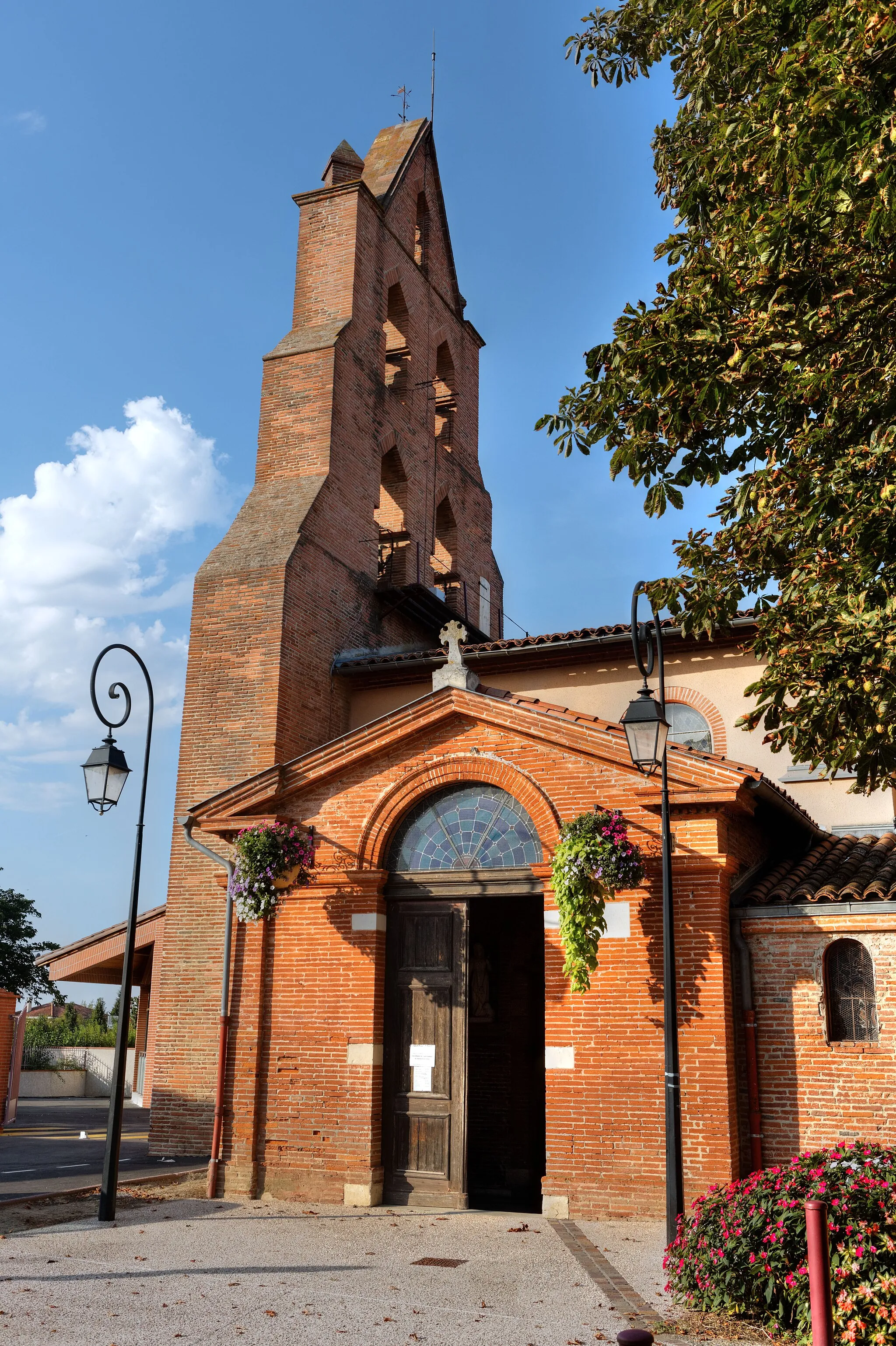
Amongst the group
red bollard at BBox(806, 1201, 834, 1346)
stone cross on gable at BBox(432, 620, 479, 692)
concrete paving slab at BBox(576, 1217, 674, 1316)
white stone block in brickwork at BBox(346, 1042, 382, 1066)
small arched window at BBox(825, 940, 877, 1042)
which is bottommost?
concrete paving slab at BBox(576, 1217, 674, 1316)

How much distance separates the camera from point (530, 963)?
667 inches

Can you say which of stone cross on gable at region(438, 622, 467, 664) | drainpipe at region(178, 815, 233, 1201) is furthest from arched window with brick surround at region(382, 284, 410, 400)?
drainpipe at region(178, 815, 233, 1201)

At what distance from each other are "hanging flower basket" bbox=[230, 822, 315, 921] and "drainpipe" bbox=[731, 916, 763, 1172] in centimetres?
487

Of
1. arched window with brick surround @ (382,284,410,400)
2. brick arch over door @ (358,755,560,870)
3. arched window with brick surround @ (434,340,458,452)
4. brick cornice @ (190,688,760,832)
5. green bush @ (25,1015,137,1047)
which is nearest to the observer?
brick cornice @ (190,688,760,832)

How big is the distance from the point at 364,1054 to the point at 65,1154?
8144 millimetres

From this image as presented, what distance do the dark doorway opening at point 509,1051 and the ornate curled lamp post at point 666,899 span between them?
6.64 meters

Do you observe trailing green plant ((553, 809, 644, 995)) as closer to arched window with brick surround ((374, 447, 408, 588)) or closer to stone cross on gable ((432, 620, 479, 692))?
stone cross on gable ((432, 620, 479, 692))

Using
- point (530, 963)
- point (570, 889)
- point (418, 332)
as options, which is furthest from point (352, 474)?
point (570, 889)

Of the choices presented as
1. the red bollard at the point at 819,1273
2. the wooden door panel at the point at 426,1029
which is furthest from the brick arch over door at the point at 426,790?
the red bollard at the point at 819,1273

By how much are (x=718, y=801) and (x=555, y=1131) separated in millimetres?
3779

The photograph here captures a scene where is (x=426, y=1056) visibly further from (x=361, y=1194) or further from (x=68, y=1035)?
(x=68, y=1035)

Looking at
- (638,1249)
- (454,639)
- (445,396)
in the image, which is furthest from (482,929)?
(445,396)

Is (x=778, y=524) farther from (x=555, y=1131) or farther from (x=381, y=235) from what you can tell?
(x=381, y=235)

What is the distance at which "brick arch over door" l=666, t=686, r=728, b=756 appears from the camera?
1652cm
